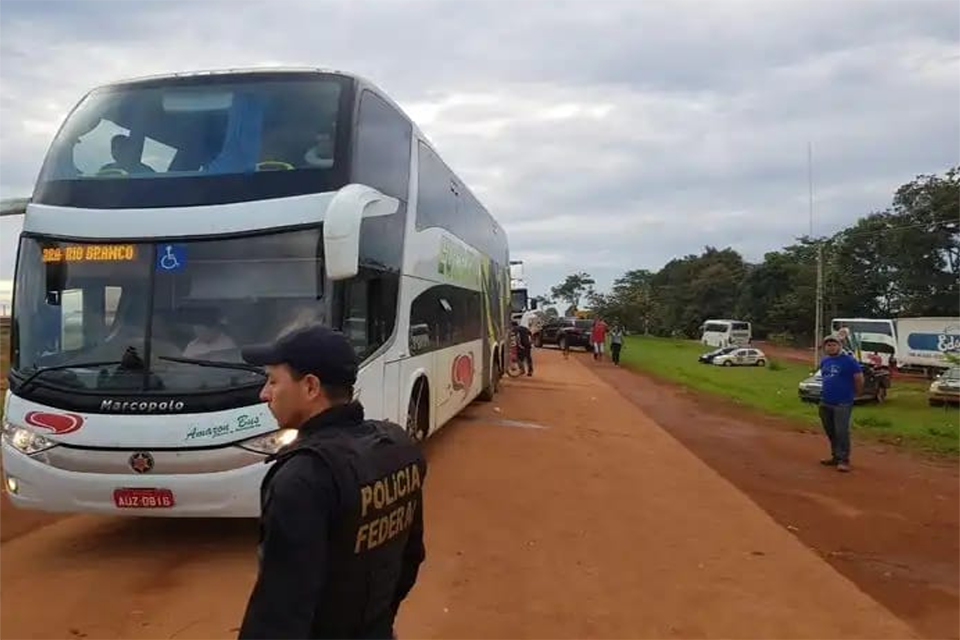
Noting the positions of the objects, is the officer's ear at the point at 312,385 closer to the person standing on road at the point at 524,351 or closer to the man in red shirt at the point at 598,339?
the person standing on road at the point at 524,351

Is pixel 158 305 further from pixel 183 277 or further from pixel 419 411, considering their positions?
pixel 419 411

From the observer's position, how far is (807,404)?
2255 centimetres

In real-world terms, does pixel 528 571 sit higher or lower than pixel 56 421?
lower

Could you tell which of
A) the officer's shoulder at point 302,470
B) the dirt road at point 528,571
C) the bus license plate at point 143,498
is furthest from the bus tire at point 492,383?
the officer's shoulder at point 302,470

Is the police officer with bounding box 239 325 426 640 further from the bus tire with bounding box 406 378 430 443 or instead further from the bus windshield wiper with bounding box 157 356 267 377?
the bus tire with bounding box 406 378 430 443

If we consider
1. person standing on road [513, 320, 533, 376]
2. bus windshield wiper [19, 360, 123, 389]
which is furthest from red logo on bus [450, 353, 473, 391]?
person standing on road [513, 320, 533, 376]

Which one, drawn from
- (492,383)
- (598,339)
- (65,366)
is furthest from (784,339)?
(65,366)

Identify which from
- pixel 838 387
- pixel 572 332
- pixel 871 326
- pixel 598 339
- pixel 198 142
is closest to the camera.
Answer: pixel 198 142

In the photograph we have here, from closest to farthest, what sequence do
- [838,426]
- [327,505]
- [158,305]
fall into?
[327,505] < [158,305] < [838,426]

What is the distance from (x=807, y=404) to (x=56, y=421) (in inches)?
781

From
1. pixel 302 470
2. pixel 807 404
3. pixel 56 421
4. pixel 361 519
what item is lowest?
pixel 807 404

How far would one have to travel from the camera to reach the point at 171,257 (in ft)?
22.2

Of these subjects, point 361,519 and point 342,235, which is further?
point 342,235

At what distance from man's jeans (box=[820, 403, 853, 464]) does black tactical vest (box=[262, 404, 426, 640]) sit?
10.2 meters
